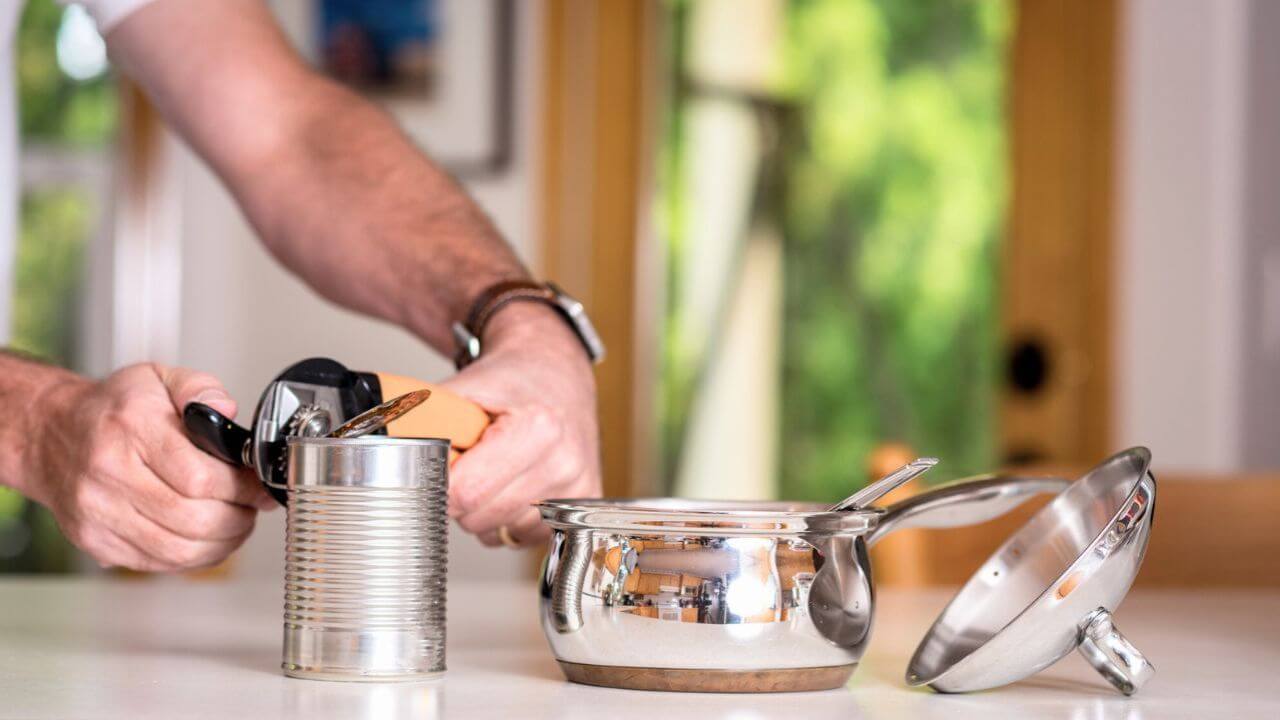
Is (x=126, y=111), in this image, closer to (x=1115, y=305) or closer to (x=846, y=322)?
(x=846, y=322)

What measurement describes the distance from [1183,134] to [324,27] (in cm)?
171

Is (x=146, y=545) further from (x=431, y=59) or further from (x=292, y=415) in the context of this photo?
(x=431, y=59)

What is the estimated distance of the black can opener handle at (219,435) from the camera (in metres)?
0.58

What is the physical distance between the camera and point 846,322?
9.48ft

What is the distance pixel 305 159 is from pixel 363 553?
667 millimetres

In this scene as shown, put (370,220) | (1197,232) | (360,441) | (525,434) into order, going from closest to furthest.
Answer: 1. (360,441)
2. (525,434)
3. (370,220)
4. (1197,232)

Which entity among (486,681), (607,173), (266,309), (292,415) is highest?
(607,173)

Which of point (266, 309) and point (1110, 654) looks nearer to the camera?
point (1110, 654)

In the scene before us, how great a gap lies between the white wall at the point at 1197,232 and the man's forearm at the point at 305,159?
78.0 inches

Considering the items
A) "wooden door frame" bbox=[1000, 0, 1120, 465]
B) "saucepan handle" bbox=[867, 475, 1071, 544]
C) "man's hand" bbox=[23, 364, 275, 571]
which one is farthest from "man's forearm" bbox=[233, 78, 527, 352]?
"wooden door frame" bbox=[1000, 0, 1120, 465]

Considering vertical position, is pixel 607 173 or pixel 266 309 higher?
pixel 607 173

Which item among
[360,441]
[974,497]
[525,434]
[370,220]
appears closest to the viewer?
[360,441]

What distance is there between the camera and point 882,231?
113 inches

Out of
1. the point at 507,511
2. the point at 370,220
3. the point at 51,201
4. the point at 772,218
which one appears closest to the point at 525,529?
the point at 507,511
